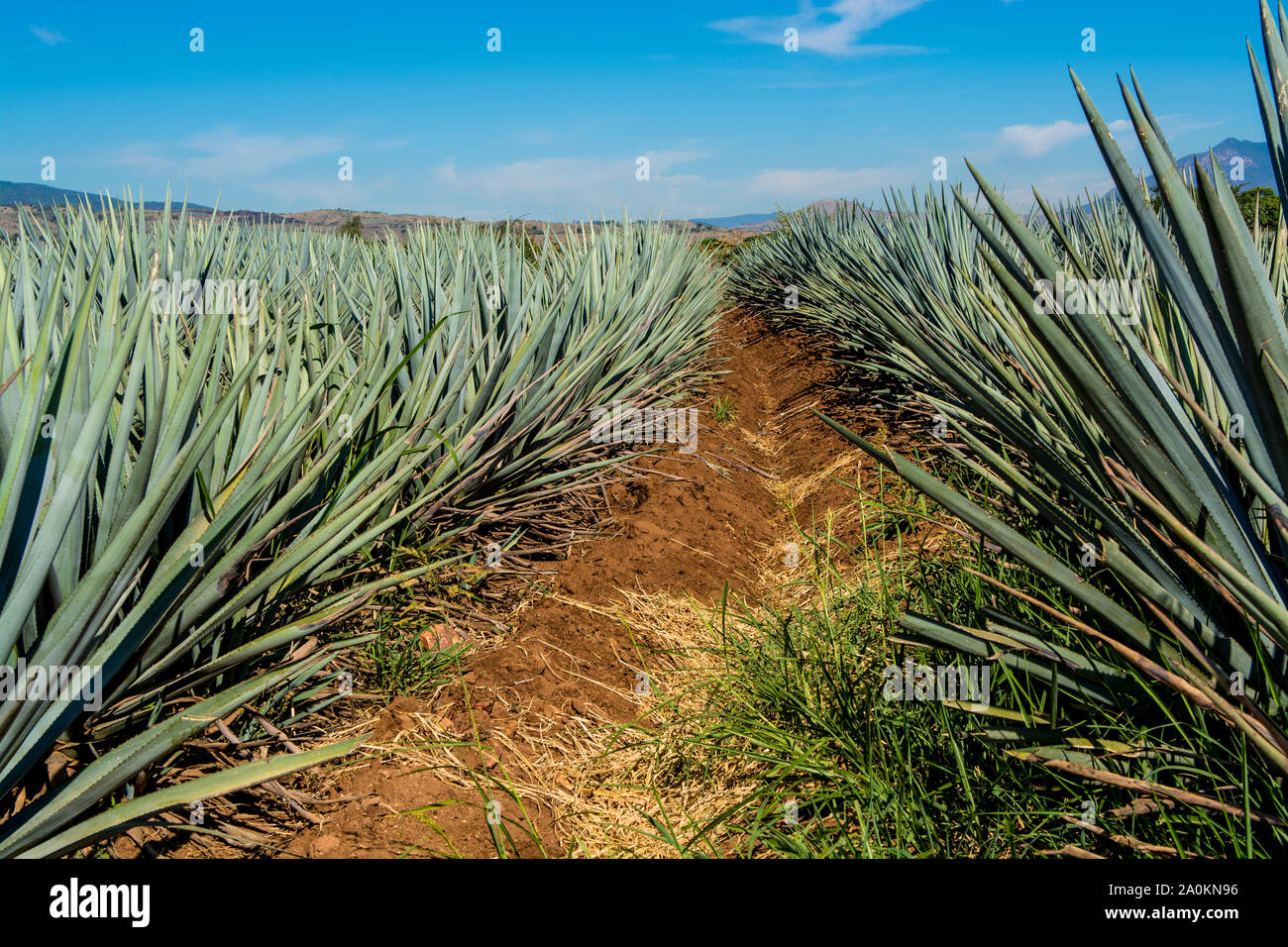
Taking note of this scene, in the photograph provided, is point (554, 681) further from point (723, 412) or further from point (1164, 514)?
point (723, 412)

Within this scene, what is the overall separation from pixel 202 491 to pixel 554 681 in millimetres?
1218

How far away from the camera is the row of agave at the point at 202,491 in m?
1.08

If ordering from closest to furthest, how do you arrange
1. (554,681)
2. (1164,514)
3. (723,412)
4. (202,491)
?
(1164,514) < (202,491) < (554,681) < (723,412)

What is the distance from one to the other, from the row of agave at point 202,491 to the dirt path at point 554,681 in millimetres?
275

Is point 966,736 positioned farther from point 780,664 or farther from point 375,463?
point 375,463

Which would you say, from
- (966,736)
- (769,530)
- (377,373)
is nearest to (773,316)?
(769,530)

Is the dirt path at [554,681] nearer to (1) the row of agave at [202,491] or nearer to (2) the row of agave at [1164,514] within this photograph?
(1) the row of agave at [202,491]

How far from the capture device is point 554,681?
2305 millimetres

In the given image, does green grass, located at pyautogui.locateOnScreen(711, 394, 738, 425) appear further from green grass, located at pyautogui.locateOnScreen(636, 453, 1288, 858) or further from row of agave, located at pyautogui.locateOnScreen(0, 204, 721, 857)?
green grass, located at pyautogui.locateOnScreen(636, 453, 1288, 858)

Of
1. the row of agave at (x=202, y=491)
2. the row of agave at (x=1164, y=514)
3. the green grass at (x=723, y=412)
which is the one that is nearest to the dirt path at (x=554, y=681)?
the row of agave at (x=202, y=491)

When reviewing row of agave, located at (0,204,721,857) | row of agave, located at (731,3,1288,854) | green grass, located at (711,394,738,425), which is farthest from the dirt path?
row of agave, located at (731,3,1288,854)

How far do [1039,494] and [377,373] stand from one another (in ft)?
6.35

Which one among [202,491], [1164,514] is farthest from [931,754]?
[202,491]
